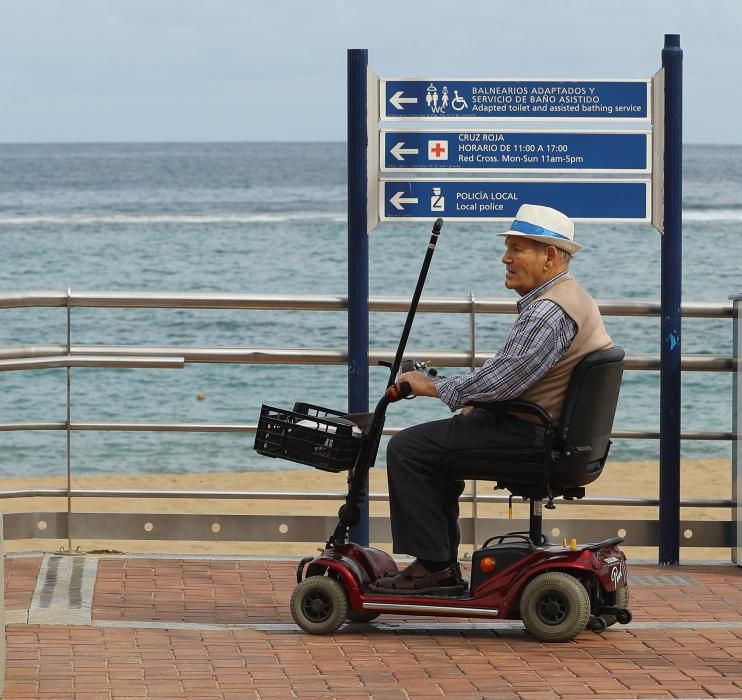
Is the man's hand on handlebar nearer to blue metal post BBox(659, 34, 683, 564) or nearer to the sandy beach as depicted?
blue metal post BBox(659, 34, 683, 564)

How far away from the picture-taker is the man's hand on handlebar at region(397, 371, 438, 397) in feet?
18.8

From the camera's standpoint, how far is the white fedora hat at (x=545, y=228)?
5773 millimetres

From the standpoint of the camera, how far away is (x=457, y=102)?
23.3 ft

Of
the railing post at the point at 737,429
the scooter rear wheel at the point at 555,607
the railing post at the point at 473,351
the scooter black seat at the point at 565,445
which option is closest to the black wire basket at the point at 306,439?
the scooter black seat at the point at 565,445

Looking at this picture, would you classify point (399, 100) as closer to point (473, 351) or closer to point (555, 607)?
point (473, 351)

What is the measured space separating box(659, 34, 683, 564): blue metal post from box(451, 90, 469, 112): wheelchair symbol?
903mm

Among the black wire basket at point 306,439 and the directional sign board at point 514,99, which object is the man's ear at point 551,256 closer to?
the black wire basket at point 306,439

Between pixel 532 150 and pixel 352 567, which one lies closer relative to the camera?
pixel 352 567

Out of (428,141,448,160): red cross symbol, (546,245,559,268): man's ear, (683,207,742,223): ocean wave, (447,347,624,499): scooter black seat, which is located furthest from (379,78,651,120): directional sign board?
(683,207,742,223): ocean wave

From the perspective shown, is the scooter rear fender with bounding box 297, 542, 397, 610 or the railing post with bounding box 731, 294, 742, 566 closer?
the scooter rear fender with bounding box 297, 542, 397, 610

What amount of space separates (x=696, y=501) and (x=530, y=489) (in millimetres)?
1812

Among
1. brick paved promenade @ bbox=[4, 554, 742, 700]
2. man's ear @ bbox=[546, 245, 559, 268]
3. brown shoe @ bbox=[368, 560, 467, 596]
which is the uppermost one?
man's ear @ bbox=[546, 245, 559, 268]

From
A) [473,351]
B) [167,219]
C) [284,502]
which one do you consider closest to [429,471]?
[473,351]

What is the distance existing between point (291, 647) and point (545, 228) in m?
1.78
